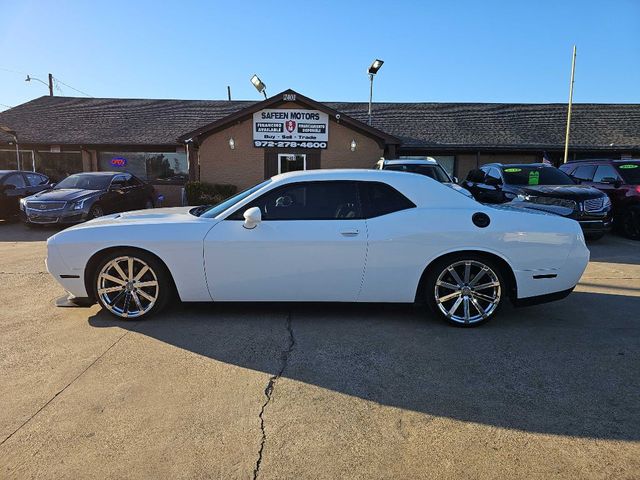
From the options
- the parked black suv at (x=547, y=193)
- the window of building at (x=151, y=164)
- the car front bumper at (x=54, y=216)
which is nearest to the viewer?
the parked black suv at (x=547, y=193)

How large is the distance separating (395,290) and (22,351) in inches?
130

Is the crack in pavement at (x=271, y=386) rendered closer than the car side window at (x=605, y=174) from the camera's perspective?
Yes

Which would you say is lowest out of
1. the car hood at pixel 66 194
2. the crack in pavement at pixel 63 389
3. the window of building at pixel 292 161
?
the crack in pavement at pixel 63 389

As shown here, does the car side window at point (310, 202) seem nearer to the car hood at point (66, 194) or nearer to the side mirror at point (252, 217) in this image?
the side mirror at point (252, 217)

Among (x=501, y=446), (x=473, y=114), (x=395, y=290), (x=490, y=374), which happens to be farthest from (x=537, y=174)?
(x=473, y=114)

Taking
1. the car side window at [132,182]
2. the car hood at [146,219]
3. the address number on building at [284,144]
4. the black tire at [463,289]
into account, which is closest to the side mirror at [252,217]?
the car hood at [146,219]

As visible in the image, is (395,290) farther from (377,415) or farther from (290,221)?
(377,415)

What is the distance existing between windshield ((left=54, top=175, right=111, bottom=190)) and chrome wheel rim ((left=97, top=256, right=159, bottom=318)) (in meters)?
9.26

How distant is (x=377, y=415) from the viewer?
9.33 ft

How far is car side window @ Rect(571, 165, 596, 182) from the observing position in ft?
37.8

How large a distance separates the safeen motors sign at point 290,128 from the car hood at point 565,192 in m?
7.68

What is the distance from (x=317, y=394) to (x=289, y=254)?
1.50 m

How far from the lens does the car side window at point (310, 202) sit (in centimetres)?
438

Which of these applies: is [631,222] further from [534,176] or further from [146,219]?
[146,219]
